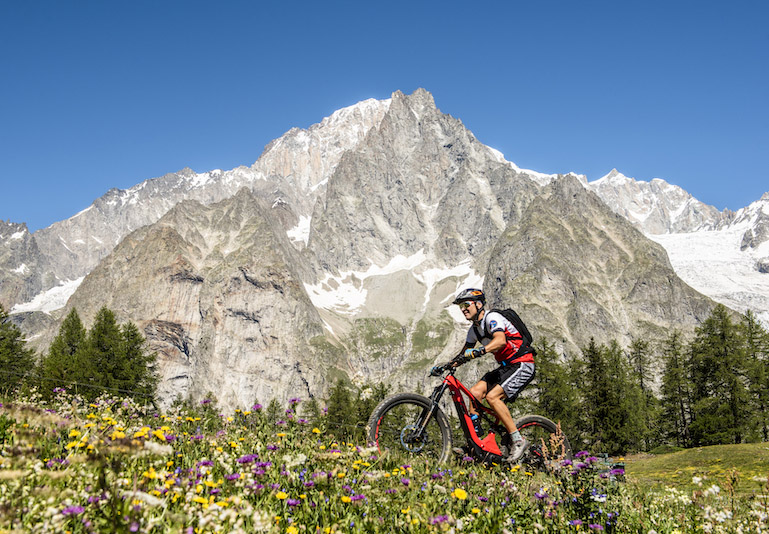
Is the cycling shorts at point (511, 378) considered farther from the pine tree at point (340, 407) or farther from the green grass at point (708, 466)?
the pine tree at point (340, 407)

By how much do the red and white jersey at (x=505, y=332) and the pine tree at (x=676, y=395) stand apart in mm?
48244

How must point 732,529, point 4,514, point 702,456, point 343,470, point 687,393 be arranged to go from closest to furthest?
point 4,514 < point 732,529 < point 343,470 < point 702,456 < point 687,393

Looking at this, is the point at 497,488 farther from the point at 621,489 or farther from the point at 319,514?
the point at 319,514

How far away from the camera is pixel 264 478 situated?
486 centimetres

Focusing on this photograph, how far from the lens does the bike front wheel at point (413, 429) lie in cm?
851

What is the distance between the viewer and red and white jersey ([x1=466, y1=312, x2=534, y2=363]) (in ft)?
28.1

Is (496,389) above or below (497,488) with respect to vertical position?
above

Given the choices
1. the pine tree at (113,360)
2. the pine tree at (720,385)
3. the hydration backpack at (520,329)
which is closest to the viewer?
the hydration backpack at (520,329)

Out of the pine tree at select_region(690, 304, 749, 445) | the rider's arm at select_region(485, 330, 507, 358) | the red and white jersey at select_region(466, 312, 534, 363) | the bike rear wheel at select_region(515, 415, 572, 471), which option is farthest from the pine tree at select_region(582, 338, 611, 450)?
the rider's arm at select_region(485, 330, 507, 358)

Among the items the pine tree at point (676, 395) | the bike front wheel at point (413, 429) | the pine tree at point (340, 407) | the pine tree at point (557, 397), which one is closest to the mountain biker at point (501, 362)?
the bike front wheel at point (413, 429)

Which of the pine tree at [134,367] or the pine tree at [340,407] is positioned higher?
the pine tree at [134,367]

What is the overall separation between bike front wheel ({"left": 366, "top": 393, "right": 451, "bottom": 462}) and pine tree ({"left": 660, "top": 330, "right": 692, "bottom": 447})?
1920 inches

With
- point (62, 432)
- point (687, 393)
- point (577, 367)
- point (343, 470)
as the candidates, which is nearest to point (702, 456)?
point (343, 470)

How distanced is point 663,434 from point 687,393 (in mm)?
9763
